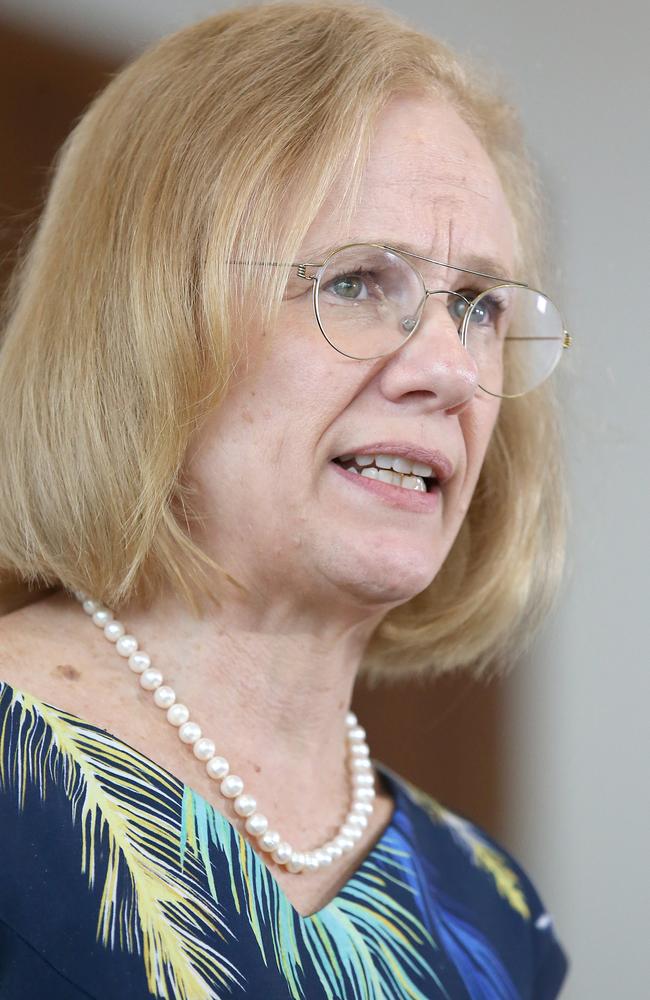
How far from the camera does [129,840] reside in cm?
104

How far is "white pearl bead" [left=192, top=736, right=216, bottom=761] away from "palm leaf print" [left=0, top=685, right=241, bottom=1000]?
9 cm

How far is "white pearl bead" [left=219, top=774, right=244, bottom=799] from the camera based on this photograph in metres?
1.20

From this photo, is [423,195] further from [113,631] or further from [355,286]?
[113,631]

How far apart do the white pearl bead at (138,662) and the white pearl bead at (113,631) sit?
0.10 ft

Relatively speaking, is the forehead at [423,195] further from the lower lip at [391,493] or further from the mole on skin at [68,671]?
the mole on skin at [68,671]

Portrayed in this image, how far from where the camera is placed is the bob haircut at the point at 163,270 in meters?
1.18

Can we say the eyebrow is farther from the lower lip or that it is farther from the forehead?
the lower lip

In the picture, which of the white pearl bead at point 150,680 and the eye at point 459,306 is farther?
the eye at point 459,306

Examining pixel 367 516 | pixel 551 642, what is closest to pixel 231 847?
pixel 367 516

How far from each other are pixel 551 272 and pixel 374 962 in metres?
1.10

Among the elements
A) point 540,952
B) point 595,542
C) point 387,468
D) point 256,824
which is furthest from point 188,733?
point 595,542

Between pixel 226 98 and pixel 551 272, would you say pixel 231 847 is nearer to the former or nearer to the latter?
pixel 226 98

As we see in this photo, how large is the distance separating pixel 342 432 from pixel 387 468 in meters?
0.07

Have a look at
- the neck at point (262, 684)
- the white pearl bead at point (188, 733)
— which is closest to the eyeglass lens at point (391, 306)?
the neck at point (262, 684)
